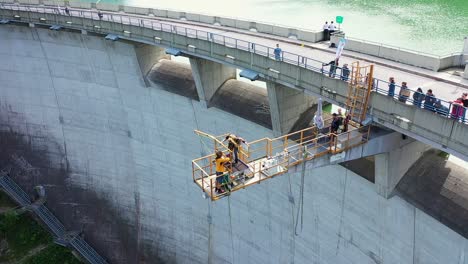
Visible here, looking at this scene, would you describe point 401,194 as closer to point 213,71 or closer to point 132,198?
point 213,71

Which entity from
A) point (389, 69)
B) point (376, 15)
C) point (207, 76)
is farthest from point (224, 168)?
point (376, 15)

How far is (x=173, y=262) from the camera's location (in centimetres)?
2752

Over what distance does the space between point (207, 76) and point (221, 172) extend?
1099cm

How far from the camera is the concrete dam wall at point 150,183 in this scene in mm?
16750

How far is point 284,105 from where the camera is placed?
18031 millimetres

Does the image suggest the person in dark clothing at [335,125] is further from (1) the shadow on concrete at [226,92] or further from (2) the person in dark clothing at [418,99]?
(1) the shadow on concrete at [226,92]

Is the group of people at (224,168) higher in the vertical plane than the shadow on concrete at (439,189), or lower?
higher

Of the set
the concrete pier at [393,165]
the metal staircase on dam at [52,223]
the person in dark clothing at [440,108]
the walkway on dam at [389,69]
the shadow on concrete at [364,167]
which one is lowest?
the metal staircase on dam at [52,223]

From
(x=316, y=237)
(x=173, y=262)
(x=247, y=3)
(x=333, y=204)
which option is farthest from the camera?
(x=247, y=3)

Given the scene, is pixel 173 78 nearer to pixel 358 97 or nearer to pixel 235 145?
pixel 358 97

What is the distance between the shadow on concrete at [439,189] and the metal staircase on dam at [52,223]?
22562 millimetres

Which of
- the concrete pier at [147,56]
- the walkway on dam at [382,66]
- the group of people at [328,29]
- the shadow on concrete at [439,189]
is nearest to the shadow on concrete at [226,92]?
the concrete pier at [147,56]

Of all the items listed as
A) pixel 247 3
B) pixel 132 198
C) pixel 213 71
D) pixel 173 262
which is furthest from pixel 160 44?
pixel 247 3

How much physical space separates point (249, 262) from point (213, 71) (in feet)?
33.2
